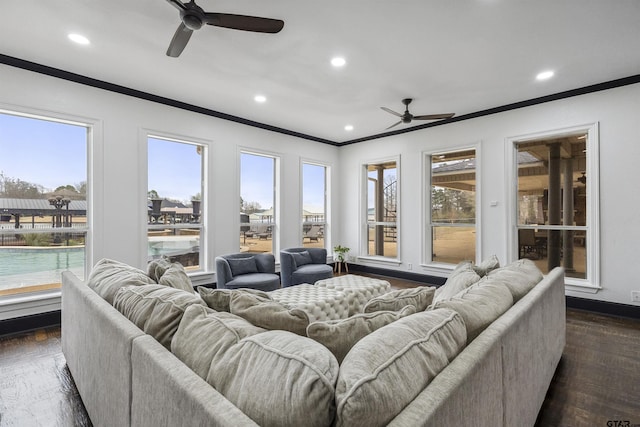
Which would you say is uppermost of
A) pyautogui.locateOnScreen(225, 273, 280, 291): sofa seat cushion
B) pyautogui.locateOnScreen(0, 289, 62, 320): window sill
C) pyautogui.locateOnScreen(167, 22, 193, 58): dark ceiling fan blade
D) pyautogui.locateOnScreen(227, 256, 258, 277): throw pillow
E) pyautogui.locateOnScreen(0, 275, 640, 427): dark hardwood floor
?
pyautogui.locateOnScreen(167, 22, 193, 58): dark ceiling fan blade

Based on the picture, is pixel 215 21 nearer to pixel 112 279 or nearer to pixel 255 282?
pixel 112 279

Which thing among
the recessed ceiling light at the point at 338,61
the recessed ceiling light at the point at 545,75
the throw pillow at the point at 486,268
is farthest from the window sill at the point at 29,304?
the recessed ceiling light at the point at 545,75

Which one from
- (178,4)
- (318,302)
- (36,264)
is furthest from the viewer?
(36,264)

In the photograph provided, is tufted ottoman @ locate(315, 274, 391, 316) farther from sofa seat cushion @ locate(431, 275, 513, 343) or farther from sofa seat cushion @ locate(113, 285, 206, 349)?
sofa seat cushion @ locate(113, 285, 206, 349)

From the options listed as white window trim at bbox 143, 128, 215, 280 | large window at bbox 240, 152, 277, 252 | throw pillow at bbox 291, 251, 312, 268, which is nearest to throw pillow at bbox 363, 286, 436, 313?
throw pillow at bbox 291, 251, 312, 268

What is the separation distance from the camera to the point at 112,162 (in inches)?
157

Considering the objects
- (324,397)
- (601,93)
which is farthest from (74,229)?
(601,93)

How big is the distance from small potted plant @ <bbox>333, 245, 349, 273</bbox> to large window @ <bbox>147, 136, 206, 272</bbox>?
108 inches

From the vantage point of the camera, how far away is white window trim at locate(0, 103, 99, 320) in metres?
3.36

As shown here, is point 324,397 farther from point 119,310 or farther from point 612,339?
point 612,339

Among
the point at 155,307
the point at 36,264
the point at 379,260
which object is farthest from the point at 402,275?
the point at 36,264

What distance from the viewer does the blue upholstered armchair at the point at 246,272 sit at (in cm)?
399

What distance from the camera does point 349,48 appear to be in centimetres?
312

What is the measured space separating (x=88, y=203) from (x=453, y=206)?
5.33 m
